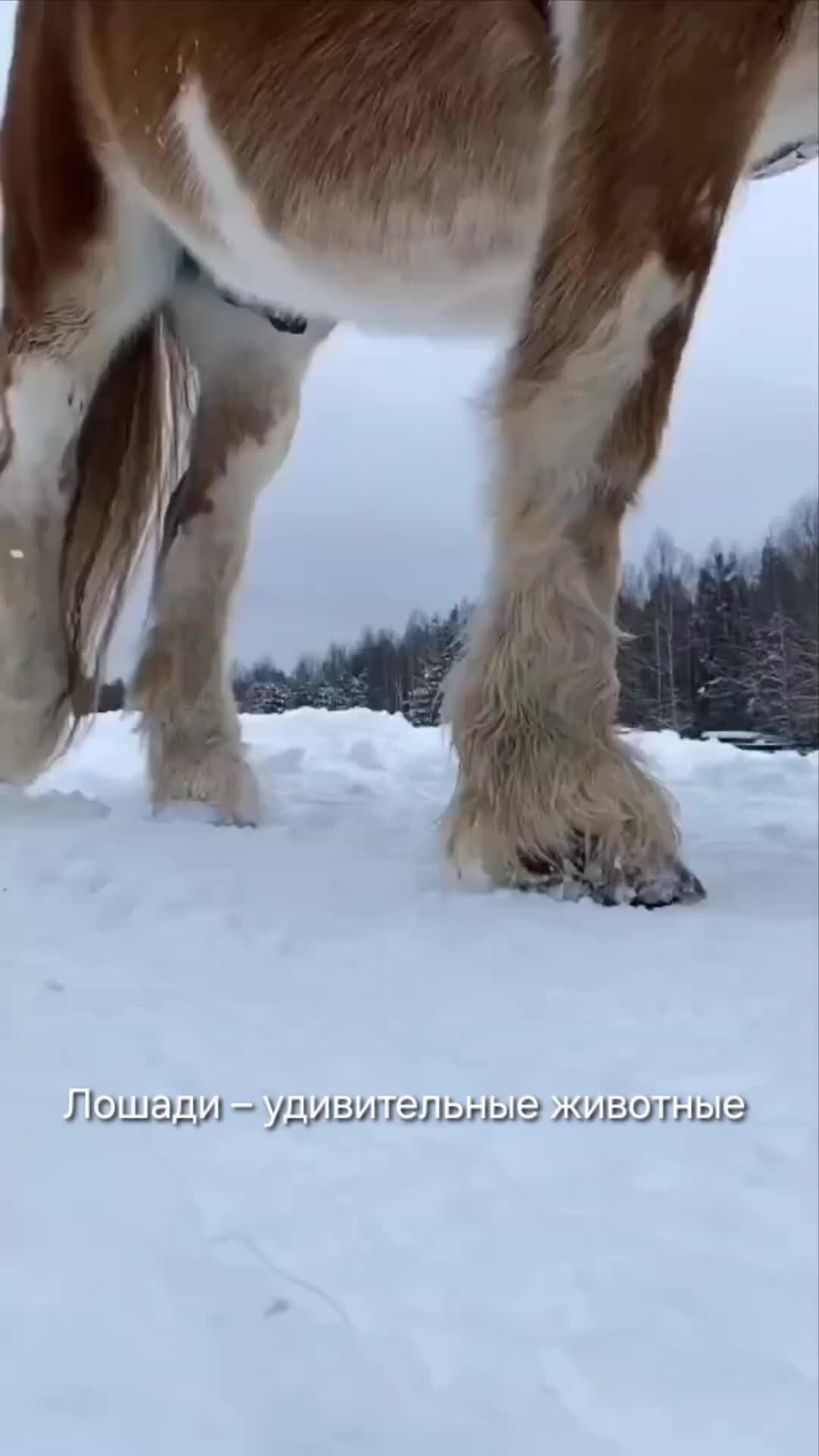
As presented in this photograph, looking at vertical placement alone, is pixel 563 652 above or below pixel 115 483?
below

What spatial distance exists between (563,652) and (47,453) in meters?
1.32

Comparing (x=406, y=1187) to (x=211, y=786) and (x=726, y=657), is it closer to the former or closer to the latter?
(x=211, y=786)

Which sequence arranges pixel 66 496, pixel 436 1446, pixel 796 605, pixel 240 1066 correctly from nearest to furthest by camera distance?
pixel 436 1446 < pixel 240 1066 < pixel 66 496 < pixel 796 605

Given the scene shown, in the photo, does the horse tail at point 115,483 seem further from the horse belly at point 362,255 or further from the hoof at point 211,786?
the horse belly at point 362,255

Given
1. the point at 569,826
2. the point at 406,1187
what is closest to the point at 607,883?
the point at 569,826

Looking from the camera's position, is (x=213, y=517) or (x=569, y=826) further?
(x=213, y=517)

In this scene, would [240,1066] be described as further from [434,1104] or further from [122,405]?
[122,405]

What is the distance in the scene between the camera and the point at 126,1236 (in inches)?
28.6

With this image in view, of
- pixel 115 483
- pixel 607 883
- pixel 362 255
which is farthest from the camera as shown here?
pixel 115 483

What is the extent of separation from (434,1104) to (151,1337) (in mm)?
319

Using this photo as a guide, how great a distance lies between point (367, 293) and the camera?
2.15 meters

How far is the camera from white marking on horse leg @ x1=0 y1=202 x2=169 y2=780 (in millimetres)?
2420

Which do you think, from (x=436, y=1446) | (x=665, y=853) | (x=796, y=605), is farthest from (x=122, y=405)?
(x=796, y=605)

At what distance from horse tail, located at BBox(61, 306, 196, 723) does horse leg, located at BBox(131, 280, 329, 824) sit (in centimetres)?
6
